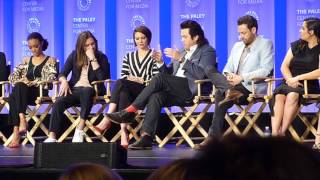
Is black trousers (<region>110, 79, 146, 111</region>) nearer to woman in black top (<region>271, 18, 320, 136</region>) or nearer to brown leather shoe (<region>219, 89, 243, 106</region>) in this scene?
brown leather shoe (<region>219, 89, 243, 106</region>)

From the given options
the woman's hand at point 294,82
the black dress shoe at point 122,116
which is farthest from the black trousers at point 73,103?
the woman's hand at point 294,82

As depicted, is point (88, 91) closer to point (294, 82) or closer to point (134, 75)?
point (134, 75)

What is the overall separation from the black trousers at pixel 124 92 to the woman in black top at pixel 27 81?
2.93ft

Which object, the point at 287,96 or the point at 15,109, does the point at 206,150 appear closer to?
the point at 287,96

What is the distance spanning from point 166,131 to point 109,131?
1.95 feet

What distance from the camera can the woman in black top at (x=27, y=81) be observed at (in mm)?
5914

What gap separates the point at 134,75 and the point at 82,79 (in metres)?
0.51

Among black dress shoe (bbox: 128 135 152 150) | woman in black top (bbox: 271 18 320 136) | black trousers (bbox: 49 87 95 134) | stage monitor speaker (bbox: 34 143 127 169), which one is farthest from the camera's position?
black trousers (bbox: 49 87 95 134)

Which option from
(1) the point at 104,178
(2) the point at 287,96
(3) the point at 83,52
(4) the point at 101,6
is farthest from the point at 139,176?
(4) the point at 101,6

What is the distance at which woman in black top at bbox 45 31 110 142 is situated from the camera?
569cm

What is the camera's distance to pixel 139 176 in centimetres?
331

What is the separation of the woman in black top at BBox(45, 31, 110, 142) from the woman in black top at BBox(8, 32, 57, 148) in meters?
0.24

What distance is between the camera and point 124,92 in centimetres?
546

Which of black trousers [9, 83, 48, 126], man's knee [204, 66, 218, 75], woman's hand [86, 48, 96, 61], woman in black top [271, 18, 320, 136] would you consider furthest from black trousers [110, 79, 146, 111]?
woman in black top [271, 18, 320, 136]
